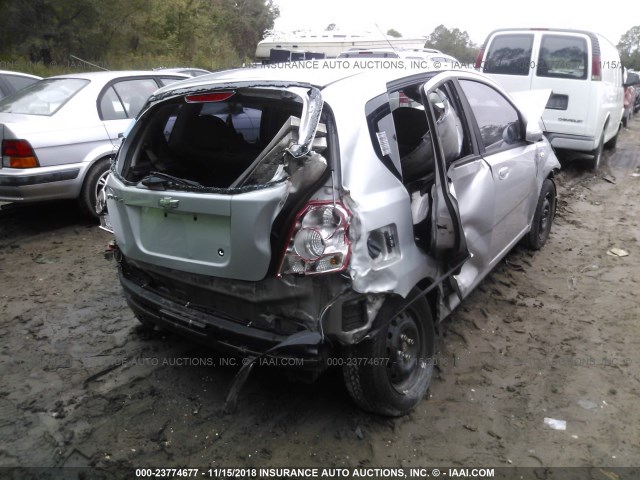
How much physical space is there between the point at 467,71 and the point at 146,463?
3150 millimetres

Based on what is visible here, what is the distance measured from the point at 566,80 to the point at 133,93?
5988mm

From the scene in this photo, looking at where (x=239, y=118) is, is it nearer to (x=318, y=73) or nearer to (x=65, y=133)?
Answer: (x=318, y=73)

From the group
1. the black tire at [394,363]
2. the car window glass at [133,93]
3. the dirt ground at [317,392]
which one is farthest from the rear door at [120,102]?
the black tire at [394,363]

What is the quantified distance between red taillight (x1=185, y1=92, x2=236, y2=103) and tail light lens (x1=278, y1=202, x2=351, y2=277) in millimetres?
835

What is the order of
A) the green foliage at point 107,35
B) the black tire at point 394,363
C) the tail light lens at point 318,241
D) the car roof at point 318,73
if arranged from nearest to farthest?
the tail light lens at point 318,241, the black tire at point 394,363, the car roof at point 318,73, the green foliage at point 107,35

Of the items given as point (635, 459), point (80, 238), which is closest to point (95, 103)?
point (80, 238)

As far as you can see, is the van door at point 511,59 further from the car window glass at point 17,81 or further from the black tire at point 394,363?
the car window glass at point 17,81

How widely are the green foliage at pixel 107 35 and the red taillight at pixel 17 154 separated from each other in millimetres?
11833

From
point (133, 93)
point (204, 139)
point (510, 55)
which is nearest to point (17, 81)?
point (133, 93)

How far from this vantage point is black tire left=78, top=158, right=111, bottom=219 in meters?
5.63

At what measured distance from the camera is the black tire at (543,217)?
16.2 ft

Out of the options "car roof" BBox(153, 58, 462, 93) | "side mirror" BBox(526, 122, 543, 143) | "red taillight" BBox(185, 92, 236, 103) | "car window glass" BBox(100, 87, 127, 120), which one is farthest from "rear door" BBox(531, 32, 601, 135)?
"red taillight" BBox(185, 92, 236, 103)

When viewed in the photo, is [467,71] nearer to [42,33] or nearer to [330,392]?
[330,392]

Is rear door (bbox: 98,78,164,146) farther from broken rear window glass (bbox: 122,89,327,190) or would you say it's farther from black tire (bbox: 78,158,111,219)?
broken rear window glass (bbox: 122,89,327,190)
